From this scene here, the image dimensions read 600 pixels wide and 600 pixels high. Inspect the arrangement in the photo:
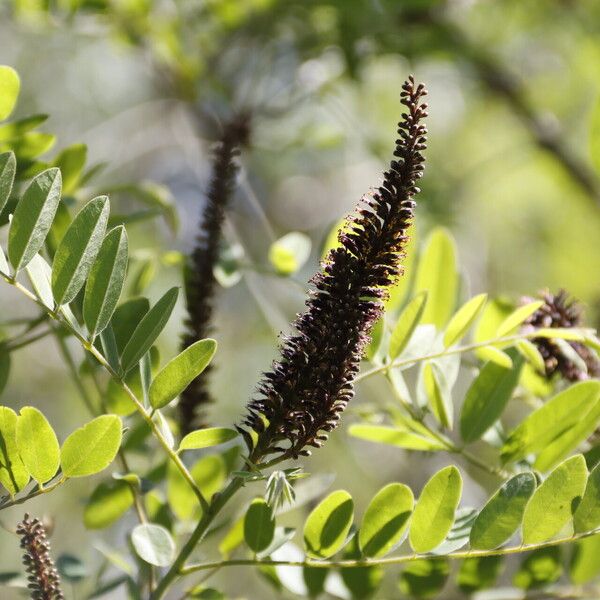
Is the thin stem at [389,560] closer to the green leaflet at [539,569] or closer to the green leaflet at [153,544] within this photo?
the green leaflet at [153,544]

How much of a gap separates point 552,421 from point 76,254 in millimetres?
515

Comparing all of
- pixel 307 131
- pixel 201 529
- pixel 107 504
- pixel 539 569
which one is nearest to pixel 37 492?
pixel 201 529

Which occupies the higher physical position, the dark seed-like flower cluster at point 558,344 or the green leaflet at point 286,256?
the green leaflet at point 286,256

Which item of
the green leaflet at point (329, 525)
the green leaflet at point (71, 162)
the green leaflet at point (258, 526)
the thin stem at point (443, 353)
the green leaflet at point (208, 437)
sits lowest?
the green leaflet at point (329, 525)

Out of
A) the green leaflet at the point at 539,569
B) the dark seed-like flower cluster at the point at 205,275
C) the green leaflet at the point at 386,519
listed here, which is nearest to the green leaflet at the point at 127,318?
the dark seed-like flower cluster at the point at 205,275

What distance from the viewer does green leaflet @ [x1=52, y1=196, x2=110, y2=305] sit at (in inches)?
31.0

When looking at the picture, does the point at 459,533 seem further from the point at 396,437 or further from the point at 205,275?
the point at 205,275

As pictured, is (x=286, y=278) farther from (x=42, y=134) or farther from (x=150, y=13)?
(x=150, y=13)

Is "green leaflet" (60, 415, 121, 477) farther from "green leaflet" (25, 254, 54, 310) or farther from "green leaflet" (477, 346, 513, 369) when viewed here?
"green leaflet" (477, 346, 513, 369)

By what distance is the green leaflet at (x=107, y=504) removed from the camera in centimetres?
104

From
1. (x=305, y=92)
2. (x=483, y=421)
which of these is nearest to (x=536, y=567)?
(x=483, y=421)

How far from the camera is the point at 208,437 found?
788mm

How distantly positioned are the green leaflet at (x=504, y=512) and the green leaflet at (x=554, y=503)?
0.01 m

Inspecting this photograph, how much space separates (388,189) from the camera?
71 cm
